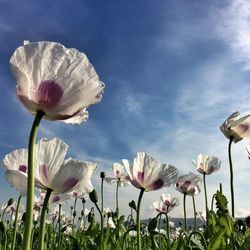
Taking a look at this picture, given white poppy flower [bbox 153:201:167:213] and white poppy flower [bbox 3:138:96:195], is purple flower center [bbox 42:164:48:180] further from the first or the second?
white poppy flower [bbox 153:201:167:213]

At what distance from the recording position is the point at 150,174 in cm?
319

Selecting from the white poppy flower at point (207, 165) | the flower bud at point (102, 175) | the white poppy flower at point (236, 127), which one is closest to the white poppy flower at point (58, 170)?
the white poppy flower at point (236, 127)

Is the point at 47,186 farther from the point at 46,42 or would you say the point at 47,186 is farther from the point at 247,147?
the point at 247,147

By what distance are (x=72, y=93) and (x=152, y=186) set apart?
170 cm

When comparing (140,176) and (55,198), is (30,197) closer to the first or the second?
(55,198)

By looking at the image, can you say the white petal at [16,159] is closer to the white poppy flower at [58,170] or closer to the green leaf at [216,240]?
the white poppy flower at [58,170]

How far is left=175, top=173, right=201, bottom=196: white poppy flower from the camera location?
5667 mm

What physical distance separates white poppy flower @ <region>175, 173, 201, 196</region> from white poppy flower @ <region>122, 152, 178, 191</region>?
2.47 metres

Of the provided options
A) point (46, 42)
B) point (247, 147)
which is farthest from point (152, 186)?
point (46, 42)

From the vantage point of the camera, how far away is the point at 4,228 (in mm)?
3809

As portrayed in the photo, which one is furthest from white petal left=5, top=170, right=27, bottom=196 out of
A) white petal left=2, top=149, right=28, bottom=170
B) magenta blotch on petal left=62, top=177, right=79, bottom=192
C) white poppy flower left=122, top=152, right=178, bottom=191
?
white poppy flower left=122, top=152, right=178, bottom=191

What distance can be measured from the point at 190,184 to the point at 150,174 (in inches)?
105

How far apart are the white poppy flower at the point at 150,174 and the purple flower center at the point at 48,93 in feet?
5.44

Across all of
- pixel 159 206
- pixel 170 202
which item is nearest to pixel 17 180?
pixel 170 202
